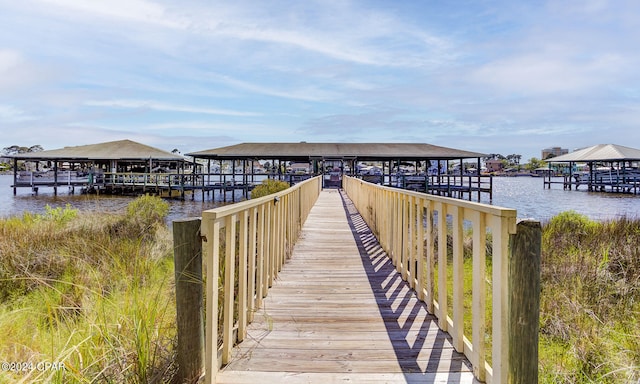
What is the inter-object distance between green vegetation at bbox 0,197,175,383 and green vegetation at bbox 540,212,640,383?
8.80 ft

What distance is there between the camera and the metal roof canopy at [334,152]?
1045 inches

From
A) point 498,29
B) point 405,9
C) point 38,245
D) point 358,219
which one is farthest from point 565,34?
point 38,245

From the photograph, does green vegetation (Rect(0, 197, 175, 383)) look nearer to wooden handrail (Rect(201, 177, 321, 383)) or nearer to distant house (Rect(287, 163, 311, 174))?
wooden handrail (Rect(201, 177, 321, 383))

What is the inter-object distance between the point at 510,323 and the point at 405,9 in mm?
8886

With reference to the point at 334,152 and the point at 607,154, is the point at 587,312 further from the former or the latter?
the point at 607,154

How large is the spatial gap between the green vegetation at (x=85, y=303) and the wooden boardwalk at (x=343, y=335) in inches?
22.1

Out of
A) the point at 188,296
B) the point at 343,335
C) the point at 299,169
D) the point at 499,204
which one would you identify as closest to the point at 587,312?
the point at 343,335

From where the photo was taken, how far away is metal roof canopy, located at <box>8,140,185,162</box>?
2950 centimetres

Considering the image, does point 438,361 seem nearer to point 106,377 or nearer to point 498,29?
point 106,377

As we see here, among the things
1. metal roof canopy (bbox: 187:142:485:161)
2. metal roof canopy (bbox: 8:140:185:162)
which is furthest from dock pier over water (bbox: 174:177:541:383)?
metal roof canopy (bbox: 8:140:185:162)

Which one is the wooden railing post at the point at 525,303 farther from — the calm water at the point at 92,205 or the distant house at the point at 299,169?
the distant house at the point at 299,169

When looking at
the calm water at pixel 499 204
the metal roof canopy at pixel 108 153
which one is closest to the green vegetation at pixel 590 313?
the calm water at pixel 499 204

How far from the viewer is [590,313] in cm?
334

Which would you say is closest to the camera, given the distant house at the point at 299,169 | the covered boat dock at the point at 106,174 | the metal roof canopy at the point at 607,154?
the covered boat dock at the point at 106,174
